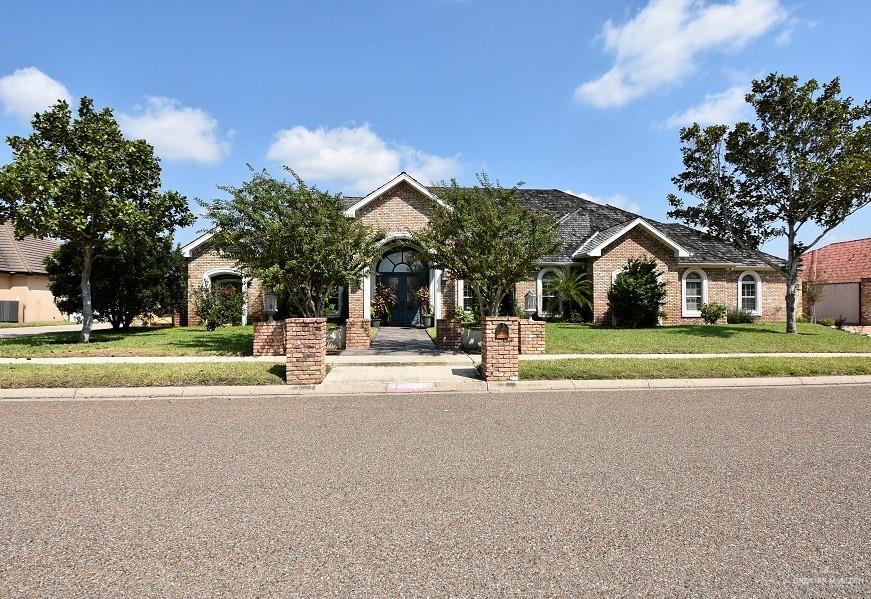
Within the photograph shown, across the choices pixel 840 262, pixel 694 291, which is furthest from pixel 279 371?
pixel 840 262

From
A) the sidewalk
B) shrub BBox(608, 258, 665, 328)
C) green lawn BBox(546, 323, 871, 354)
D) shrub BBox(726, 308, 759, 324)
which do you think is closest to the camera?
the sidewalk

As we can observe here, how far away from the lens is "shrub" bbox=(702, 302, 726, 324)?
75.7 ft

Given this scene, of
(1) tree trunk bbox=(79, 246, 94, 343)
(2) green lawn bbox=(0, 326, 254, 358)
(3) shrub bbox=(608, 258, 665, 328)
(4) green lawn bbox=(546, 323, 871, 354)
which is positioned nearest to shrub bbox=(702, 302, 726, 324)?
(3) shrub bbox=(608, 258, 665, 328)

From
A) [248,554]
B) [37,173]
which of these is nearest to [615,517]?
[248,554]

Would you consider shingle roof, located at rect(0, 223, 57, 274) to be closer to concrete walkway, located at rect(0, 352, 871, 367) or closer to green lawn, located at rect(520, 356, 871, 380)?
concrete walkway, located at rect(0, 352, 871, 367)

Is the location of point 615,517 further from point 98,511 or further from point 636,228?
point 636,228

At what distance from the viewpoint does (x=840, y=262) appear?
3178 cm

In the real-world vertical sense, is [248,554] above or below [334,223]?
below

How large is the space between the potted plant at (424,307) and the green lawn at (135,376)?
11.9 meters

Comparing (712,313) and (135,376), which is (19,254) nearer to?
(135,376)

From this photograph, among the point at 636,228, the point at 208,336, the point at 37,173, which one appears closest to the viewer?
the point at 37,173

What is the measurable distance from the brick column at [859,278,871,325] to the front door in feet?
71.1

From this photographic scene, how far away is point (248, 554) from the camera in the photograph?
11.1 feet

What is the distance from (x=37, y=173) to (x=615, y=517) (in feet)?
54.2
